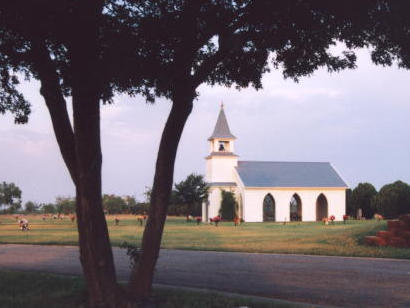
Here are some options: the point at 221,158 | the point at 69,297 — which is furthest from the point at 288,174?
the point at 69,297

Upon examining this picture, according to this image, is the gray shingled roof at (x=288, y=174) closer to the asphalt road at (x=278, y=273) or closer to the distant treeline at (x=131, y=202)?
the distant treeline at (x=131, y=202)

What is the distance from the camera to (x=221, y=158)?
64.6 metres

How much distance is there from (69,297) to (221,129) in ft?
185


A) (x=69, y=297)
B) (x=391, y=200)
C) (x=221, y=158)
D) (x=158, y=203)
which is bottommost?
(x=69, y=297)

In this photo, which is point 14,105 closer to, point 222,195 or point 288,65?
point 288,65

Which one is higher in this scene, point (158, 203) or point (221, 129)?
point (221, 129)

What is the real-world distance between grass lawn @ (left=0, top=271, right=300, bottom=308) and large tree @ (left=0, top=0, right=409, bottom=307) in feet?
1.97

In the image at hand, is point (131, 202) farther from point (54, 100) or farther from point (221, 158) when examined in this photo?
point (54, 100)

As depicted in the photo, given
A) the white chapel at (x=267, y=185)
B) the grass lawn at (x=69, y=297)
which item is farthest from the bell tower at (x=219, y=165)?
the grass lawn at (x=69, y=297)

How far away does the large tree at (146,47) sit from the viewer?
28.2 feet

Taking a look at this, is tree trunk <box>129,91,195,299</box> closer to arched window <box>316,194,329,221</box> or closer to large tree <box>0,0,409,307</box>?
large tree <box>0,0,409,307</box>

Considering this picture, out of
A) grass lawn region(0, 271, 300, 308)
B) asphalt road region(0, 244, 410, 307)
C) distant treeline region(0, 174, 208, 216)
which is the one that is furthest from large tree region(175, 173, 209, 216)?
grass lawn region(0, 271, 300, 308)

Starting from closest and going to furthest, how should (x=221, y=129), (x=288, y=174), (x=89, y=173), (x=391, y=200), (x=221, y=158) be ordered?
1. (x=89, y=173)
2. (x=391, y=200)
3. (x=221, y=158)
4. (x=288, y=174)
5. (x=221, y=129)

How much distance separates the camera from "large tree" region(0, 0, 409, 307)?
8.59m
